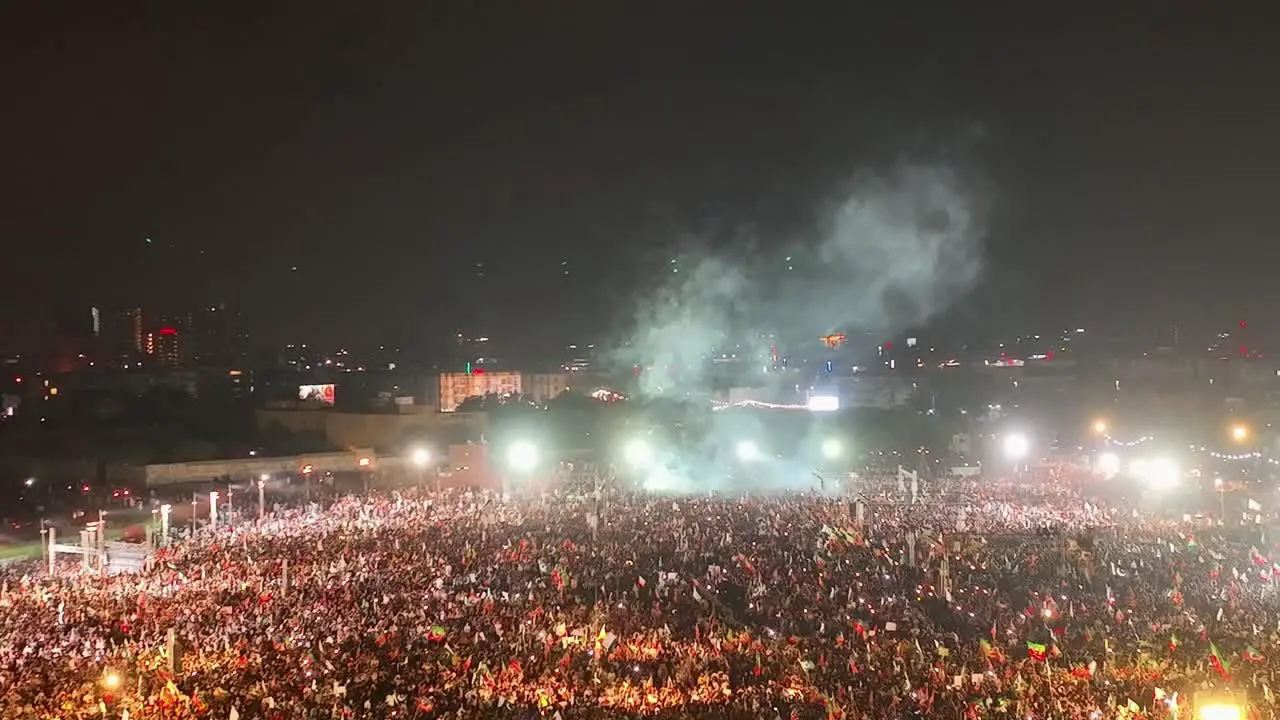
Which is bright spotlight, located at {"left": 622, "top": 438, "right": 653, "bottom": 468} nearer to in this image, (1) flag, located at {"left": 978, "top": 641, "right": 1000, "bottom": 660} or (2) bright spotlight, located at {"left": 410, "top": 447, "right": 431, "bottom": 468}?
(2) bright spotlight, located at {"left": 410, "top": 447, "right": 431, "bottom": 468}

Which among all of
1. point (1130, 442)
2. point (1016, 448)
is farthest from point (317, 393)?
point (1130, 442)

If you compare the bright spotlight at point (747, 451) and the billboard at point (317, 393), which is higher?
the billboard at point (317, 393)

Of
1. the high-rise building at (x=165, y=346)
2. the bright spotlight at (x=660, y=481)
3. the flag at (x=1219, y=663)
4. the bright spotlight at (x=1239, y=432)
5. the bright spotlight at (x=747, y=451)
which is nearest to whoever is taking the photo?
the flag at (x=1219, y=663)

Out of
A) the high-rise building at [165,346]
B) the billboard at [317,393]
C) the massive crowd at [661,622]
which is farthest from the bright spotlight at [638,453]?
the high-rise building at [165,346]

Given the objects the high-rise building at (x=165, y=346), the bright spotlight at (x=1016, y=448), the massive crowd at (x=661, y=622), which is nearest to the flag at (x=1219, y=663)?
the massive crowd at (x=661, y=622)

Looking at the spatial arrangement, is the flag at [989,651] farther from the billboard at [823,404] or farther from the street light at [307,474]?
the billboard at [823,404]

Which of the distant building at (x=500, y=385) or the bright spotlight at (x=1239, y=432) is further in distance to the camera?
the distant building at (x=500, y=385)

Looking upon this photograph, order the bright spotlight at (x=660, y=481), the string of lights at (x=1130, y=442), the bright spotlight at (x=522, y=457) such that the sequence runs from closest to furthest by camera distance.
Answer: the bright spotlight at (x=660, y=481) → the string of lights at (x=1130, y=442) → the bright spotlight at (x=522, y=457)

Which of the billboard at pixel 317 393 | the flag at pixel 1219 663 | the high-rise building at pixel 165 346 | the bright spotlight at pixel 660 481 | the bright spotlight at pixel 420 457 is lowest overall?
Answer: the flag at pixel 1219 663
